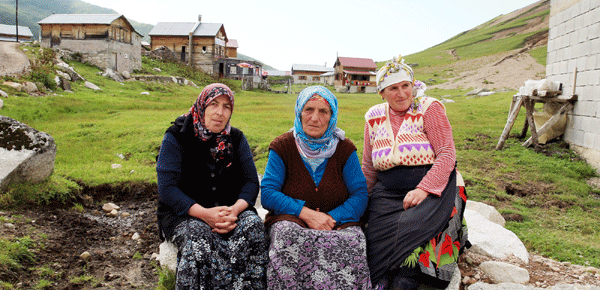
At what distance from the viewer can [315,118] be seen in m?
2.85

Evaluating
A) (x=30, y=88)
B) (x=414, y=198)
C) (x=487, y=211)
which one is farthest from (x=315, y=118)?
(x=30, y=88)

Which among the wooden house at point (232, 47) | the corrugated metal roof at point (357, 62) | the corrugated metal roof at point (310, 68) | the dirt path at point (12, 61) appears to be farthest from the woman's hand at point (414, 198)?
the corrugated metal roof at point (310, 68)

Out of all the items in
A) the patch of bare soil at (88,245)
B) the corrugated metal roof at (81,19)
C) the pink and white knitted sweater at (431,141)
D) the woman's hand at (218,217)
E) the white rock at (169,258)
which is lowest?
the patch of bare soil at (88,245)

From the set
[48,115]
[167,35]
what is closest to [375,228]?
[48,115]

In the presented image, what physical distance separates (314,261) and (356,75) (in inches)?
1838

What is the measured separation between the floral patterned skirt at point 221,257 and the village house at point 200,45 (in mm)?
37418

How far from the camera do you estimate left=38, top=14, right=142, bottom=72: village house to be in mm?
26672

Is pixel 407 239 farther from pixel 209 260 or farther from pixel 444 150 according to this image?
pixel 209 260

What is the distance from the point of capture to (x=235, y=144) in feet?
10.7

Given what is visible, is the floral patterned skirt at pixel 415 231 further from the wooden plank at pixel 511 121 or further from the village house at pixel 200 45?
the village house at pixel 200 45

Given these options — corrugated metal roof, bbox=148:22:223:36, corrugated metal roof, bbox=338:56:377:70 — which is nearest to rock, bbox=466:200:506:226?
corrugated metal roof, bbox=148:22:223:36

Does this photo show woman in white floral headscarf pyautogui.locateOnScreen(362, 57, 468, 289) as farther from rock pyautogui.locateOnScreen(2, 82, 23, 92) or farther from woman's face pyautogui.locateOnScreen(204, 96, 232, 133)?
rock pyautogui.locateOnScreen(2, 82, 23, 92)

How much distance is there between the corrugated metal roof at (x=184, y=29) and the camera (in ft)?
129

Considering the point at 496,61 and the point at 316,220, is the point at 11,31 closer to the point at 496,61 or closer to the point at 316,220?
the point at 496,61
